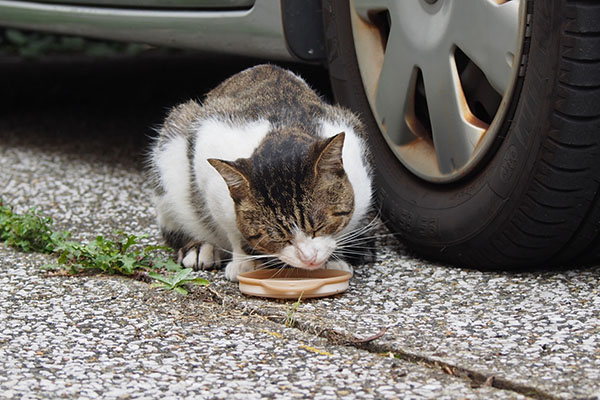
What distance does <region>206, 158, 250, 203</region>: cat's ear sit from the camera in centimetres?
254

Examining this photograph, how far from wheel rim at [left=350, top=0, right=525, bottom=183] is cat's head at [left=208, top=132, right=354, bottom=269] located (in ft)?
1.20

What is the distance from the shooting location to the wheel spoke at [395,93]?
2834 millimetres

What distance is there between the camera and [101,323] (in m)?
2.34

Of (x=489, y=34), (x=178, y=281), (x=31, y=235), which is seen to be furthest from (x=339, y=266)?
(x=31, y=235)

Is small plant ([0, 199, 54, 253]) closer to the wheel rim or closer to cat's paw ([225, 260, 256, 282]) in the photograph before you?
cat's paw ([225, 260, 256, 282])

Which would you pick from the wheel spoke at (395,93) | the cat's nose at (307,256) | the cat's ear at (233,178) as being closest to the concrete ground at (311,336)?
the cat's nose at (307,256)

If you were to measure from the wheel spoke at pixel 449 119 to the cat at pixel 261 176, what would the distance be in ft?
0.91

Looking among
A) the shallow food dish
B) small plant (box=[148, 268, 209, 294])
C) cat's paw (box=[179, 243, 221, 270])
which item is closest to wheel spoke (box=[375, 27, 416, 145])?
the shallow food dish

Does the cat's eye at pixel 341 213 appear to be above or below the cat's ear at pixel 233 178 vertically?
below

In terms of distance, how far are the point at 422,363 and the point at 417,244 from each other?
88 centimetres

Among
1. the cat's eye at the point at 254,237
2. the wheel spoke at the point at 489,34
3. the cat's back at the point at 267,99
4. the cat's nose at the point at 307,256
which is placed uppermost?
the wheel spoke at the point at 489,34

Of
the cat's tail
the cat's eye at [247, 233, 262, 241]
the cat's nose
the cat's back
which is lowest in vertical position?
the cat's nose

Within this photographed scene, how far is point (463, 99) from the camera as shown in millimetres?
2648

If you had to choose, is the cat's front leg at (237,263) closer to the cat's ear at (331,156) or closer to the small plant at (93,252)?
the small plant at (93,252)
